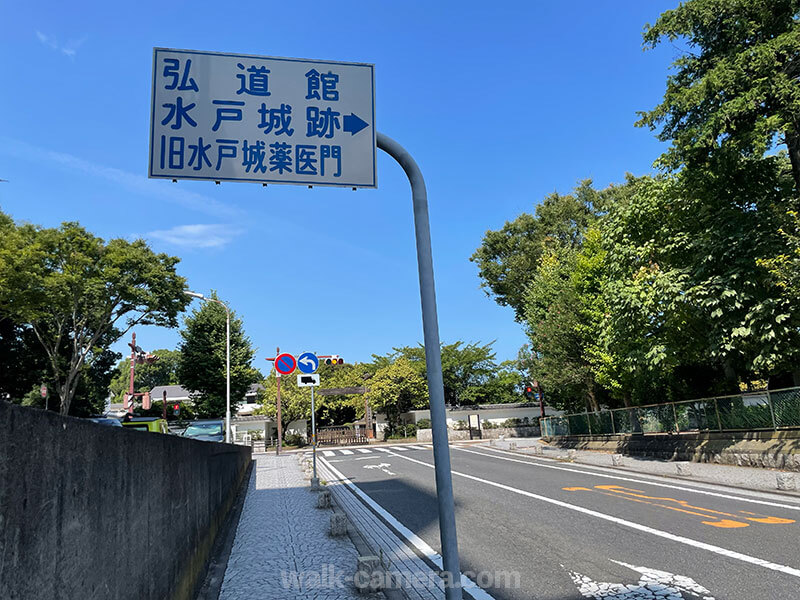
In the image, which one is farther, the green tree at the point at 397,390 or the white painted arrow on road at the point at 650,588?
the green tree at the point at 397,390

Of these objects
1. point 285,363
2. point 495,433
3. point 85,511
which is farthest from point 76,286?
point 495,433

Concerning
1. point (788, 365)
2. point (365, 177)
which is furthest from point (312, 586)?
point (788, 365)

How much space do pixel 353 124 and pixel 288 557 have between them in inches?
231

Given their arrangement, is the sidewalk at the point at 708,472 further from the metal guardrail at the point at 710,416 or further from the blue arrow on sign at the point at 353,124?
the blue arrow on sign at the point at 353,124

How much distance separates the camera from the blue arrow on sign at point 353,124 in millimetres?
3600

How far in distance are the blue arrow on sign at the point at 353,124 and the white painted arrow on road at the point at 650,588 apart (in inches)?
192

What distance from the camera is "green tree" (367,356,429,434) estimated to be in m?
44.7

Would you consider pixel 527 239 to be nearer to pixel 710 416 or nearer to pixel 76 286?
pixel 710 416

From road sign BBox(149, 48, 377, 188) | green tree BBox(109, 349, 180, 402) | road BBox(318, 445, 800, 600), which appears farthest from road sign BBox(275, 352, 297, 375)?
green tree BBox(109, 349, 180, 402)

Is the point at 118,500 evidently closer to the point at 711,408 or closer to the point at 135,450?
the point at 135,450

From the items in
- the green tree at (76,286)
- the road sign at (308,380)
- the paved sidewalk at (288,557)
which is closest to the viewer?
the paved sidewalk at (288,557)

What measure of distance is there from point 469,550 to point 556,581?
170 centimetres

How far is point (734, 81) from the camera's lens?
1264 cm

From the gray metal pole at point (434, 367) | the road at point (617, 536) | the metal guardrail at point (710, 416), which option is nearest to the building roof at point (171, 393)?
the metal guardrail at point (710, 416)
